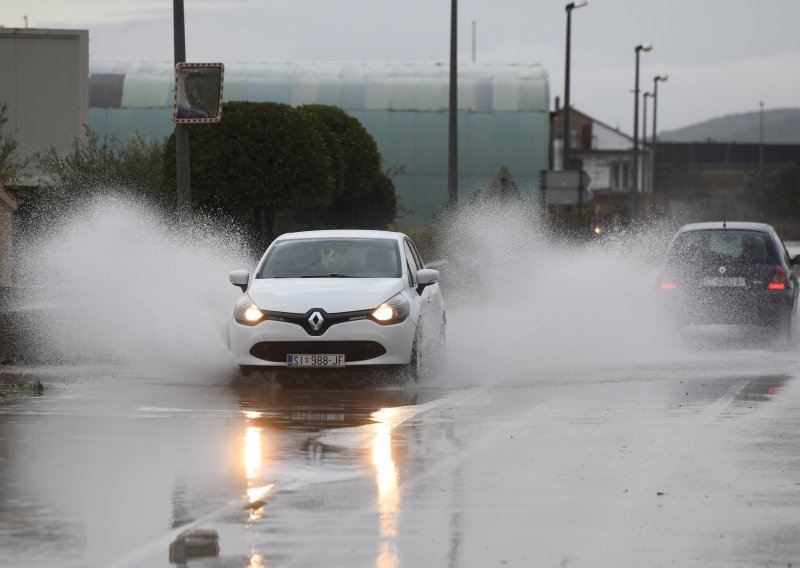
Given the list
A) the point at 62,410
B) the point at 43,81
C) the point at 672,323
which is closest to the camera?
the point at 62,410

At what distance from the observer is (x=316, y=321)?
15594 mm

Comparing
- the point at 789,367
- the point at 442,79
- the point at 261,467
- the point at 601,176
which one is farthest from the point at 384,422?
the point at 601,176

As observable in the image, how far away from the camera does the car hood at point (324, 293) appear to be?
620 inches

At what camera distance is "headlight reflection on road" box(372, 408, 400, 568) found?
768 cm

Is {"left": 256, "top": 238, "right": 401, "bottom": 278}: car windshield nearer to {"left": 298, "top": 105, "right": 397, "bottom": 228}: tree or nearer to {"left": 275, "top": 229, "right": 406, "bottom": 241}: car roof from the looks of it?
{"left": 275, "top": 229, "right": 406, "bottom": 241}: car roof

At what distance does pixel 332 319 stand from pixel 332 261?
1930mm

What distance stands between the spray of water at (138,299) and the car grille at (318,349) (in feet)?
5.14

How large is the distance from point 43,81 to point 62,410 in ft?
121

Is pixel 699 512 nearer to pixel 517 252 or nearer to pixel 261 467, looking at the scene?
pixel 261 467

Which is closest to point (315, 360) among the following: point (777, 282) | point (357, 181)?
point (777, 282)

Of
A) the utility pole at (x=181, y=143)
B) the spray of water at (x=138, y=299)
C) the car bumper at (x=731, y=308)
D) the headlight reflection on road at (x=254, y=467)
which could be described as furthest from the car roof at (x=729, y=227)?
the headlight reflection on road at (x=254, y=467)

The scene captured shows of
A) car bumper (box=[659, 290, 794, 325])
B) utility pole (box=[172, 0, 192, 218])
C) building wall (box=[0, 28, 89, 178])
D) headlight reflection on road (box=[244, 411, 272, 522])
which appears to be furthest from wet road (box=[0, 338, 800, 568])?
building wall (box=[0, 28, 89, 178])

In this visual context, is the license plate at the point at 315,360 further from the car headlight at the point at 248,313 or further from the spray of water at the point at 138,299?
the spray of water at the point at 138,299

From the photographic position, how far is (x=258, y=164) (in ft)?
124
